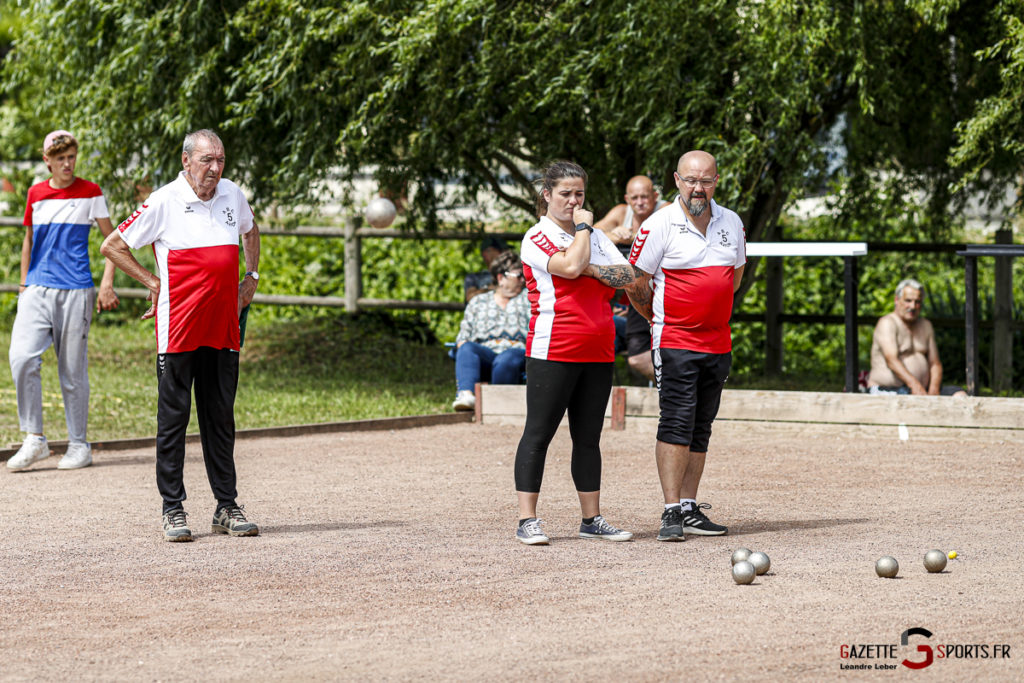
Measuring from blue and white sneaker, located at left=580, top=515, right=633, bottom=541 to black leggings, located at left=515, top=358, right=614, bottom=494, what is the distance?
0.16 m

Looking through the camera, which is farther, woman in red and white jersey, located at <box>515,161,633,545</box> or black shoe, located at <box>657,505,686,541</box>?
black shoe, located at <box>657,505,686,541</box>

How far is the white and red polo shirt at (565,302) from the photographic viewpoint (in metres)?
6.49

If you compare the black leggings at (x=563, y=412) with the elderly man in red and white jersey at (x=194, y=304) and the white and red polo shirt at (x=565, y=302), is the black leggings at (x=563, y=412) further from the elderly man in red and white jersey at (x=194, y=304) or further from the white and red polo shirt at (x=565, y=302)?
the elderly man in red and white jersey at (x=194, y=304)

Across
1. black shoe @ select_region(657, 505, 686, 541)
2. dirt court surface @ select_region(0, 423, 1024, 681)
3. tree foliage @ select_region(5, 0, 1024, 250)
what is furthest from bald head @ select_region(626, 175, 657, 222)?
black shoe @ select_region(657, 505, 686, 541)

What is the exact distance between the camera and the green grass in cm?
1155

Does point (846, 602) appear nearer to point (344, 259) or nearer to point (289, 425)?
point (289, 425)

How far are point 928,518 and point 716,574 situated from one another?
1.80 m

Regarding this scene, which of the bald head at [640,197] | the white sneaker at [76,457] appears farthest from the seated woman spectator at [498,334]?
the white sneaker at [76,457]

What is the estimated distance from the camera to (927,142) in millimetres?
14203

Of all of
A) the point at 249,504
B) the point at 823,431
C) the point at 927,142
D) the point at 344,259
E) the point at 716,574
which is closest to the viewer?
the point at 716,574

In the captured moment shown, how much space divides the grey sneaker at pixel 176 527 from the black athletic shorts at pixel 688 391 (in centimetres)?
226

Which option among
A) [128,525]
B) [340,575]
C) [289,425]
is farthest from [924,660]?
[289,425]

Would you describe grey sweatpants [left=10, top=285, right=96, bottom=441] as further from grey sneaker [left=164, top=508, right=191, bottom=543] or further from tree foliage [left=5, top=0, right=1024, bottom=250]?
tree foliage [left=5, top=0, right=1024, bottom=250]

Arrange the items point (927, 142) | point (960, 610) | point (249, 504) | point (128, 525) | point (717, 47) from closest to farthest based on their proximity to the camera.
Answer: point (960, 610) < point (128, 525) < point (249, 504) < point (717, 47) < point (927, 142)
